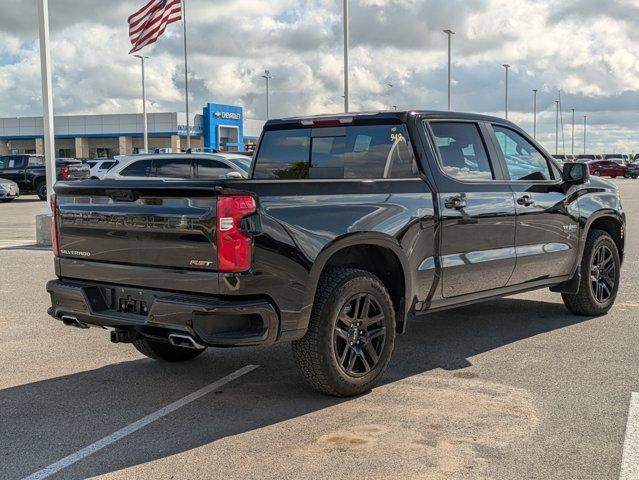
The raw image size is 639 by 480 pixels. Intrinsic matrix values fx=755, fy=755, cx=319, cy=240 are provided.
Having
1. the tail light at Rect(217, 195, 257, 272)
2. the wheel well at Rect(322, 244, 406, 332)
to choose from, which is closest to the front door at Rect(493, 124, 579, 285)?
the wheel well at Rect(322, 244, 406, 332)

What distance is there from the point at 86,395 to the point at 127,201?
1475mm

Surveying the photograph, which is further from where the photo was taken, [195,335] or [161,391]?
[161,391]

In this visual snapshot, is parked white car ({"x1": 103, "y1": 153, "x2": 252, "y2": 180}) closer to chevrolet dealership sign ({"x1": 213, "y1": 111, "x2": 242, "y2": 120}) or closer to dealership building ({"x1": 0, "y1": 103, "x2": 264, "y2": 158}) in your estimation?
dealership building ({"x1": 0, "y1": 103, "x2": 264, "y2": 158})

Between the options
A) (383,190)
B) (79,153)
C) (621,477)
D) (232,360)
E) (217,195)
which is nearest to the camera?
(621,477)

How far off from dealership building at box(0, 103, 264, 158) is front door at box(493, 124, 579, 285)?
206 feet

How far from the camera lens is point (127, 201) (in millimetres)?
4723

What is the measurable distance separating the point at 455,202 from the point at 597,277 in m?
2.62

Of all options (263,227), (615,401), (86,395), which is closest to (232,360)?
(86,395)

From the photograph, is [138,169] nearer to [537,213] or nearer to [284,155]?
[284,155]

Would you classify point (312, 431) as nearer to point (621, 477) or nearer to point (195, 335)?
point (195, 335)

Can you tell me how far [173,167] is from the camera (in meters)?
15.7

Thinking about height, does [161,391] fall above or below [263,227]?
below

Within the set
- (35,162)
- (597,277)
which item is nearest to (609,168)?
(35,162)

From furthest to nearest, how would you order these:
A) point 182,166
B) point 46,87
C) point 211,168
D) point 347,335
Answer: point 182,166 < point 211,168 < point 46,87 < point 347,335
